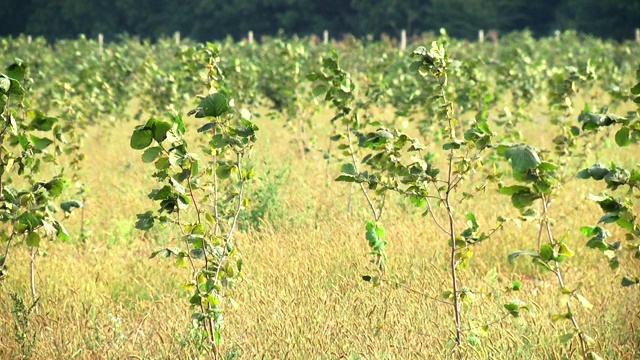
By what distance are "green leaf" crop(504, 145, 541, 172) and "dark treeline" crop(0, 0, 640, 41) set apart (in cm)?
3161

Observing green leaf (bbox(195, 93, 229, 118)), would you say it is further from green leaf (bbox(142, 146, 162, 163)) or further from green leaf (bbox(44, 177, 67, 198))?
green leaf (bbox(44, 177, 67, 198))

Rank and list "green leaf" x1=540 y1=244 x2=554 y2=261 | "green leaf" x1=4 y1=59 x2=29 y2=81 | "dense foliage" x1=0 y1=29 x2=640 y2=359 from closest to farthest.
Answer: "green leaf" x1=540 y1=244 x2=554 y2=261
"dense foliage" x1=0 y1=29 x2=640 y2=359
"green leaf" x1=4 y1=59 x2=29 y2=81

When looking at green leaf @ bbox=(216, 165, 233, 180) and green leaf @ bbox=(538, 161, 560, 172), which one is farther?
green leaf @ bbox=(216, 165, 233, 180)

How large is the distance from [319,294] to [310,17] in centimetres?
3589

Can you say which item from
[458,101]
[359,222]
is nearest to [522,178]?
[359,222]

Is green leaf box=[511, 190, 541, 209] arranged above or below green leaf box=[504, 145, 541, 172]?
below

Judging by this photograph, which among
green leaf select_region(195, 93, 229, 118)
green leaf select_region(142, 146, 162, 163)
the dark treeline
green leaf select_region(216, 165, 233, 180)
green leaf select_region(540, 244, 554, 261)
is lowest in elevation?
the dark treeline

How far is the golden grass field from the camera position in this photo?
11.4 ft

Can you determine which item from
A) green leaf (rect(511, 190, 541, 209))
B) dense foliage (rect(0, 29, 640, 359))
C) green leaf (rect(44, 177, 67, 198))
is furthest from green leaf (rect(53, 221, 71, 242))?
green leaf (rect(511, 190, 541, 209))

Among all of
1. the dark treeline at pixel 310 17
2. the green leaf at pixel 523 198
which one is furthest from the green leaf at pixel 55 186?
the dark treeline at pixel 310 17

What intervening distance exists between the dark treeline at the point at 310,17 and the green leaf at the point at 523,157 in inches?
1244

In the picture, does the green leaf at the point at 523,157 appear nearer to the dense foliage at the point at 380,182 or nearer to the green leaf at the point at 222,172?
the dense foliage at the point at 380,182

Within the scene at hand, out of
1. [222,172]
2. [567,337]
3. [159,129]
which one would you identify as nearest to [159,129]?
[159,129]

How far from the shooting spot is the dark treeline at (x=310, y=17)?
3316 cm
